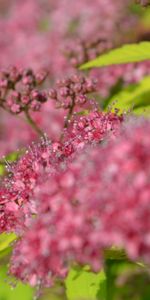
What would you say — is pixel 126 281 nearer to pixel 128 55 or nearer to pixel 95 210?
pixel 128 55

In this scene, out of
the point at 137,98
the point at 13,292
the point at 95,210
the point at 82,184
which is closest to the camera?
the point at 95,210

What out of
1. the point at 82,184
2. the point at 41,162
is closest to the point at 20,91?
the point at 41,162

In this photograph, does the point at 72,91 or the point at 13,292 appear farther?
the point at 72,91

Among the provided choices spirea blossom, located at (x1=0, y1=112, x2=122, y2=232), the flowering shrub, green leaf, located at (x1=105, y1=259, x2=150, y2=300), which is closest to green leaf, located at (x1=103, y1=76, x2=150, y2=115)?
the flowering shrub

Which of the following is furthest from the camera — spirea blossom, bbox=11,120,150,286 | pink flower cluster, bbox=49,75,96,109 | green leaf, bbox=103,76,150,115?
pink flower cluster, bbox=49,75,96,109

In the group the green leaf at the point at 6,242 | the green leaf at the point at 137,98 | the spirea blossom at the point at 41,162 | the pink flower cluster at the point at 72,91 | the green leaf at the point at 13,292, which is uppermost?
the pink flower cluster at the point at 72,91

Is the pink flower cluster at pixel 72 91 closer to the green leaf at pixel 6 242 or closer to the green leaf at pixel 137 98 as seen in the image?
the green leaf at pixel 137 98

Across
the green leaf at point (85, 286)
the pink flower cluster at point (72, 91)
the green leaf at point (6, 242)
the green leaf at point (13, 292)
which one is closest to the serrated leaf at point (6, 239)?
the green leaf at point (6, 242)

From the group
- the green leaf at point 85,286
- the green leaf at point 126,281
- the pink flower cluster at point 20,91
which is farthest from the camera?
the pink flower cluster at point 20,91

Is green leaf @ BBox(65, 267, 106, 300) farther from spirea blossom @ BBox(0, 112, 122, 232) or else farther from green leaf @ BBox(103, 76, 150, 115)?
green leaf @ BBox(103, 76, 150, 115)
